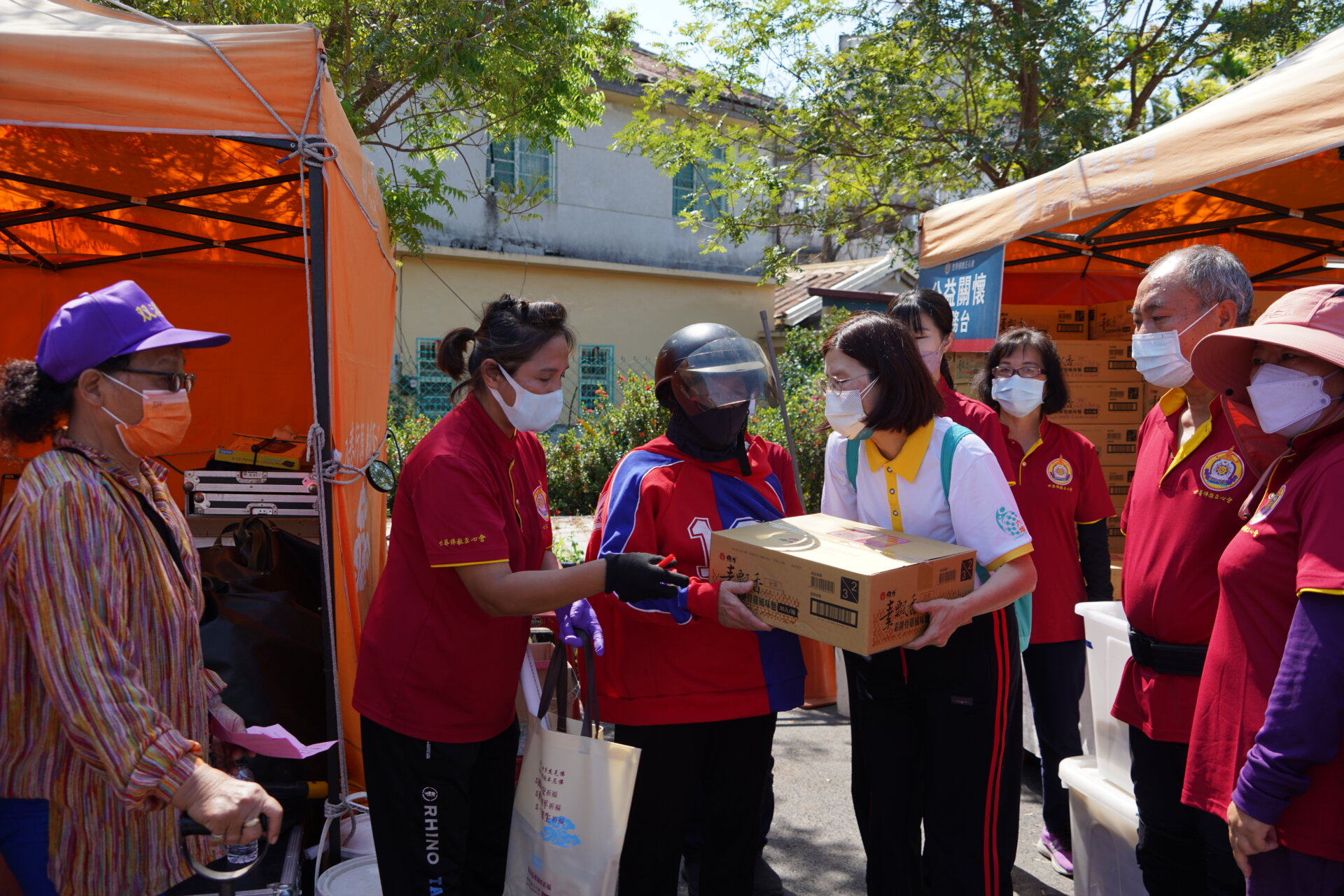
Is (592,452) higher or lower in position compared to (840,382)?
lower

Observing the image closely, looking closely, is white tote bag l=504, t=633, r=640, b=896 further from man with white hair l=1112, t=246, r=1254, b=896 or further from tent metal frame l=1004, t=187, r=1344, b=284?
tent metal frame l=1004, t=187, r=1344, b=284

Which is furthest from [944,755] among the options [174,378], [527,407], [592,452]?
[592,452]

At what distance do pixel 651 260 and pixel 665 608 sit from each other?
48.0ft

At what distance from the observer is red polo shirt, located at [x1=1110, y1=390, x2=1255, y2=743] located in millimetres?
2230

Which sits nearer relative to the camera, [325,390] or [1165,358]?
[1165,358]

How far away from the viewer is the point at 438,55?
21.6ft

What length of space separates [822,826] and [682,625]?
214 cm

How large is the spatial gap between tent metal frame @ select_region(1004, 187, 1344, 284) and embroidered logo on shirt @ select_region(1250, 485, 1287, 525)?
135 inches

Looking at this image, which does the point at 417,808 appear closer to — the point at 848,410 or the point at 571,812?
the point at 571,812

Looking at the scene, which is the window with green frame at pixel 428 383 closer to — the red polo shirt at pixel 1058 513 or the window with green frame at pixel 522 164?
the window with green frame at pixel 522 164

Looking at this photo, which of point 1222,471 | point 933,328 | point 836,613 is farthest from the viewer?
point 933,328

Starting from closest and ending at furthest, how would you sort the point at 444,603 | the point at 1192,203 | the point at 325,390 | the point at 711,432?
the point at 444,603 < the point at 711,432 < the point at 325,390 < the point at 1192,203

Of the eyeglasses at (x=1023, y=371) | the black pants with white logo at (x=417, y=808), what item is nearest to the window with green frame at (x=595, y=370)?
the eyeglasses at (x=1023, y=371)

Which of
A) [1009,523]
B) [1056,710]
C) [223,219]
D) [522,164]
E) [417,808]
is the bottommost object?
[1056,710]
